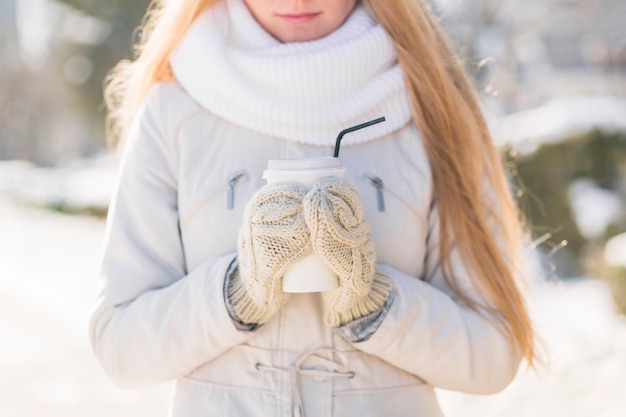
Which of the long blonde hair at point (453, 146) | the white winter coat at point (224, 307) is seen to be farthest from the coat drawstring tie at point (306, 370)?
the long blonde hair at point (453, 146)

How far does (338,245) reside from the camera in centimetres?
159

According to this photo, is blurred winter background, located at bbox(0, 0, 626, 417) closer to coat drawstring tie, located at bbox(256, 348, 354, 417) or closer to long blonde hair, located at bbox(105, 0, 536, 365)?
long blonde hair, located at bbox(105, 0, 536, 365)

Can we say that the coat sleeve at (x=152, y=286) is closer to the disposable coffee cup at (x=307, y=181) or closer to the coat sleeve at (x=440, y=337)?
the disposable coffee cup at (x=307, y=181)

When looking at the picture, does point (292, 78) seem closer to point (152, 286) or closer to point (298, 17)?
point (298, 17)

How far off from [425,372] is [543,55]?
31726 mm

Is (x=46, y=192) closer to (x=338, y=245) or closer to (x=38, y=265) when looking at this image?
(x=38, y=265)

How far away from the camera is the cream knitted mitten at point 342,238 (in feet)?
5.10

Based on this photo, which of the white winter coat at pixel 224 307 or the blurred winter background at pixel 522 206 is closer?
the white winter coat at pixel 224 307

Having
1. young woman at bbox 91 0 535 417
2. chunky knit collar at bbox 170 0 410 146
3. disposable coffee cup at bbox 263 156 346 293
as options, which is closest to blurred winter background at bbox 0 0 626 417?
young woman at bbox 91 0 535 417

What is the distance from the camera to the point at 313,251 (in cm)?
162

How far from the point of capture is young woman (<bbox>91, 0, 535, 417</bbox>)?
1.82 meters

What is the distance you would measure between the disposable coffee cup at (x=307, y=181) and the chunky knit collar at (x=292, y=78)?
0.40 metres

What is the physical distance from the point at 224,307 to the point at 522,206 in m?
1.47

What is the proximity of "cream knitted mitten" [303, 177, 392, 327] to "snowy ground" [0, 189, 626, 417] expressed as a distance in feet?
3.06
